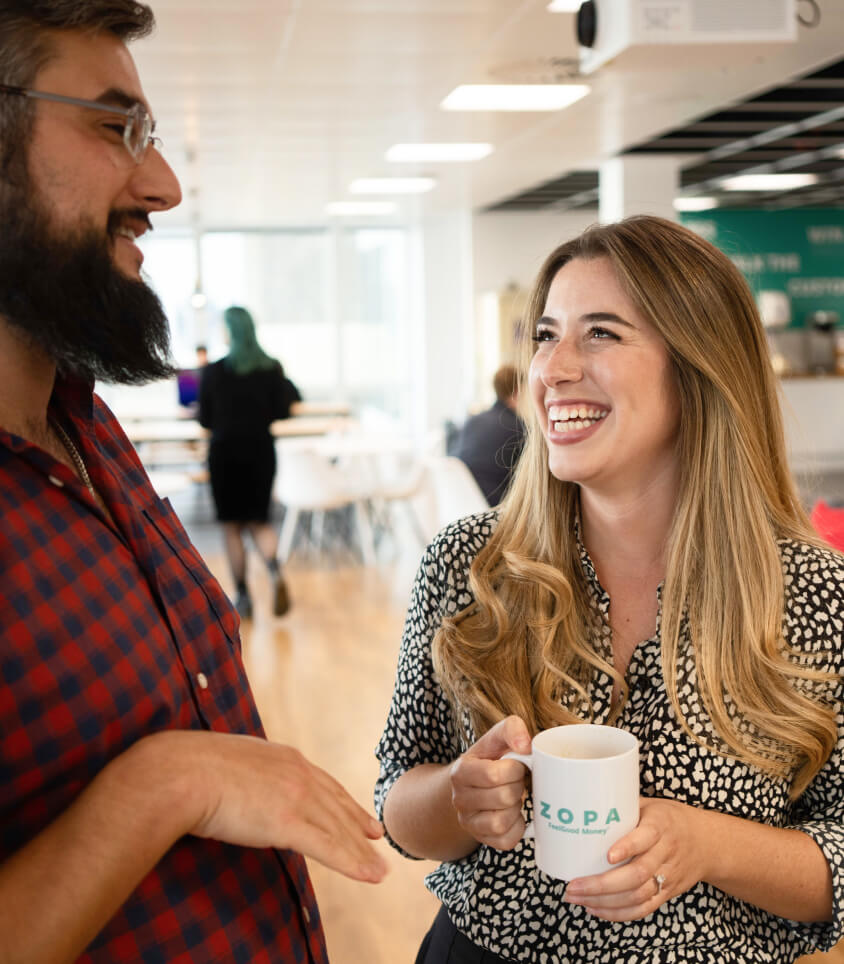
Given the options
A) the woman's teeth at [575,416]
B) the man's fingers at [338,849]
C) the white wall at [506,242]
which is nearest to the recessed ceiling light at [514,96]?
the woman's teeth at [575,416]

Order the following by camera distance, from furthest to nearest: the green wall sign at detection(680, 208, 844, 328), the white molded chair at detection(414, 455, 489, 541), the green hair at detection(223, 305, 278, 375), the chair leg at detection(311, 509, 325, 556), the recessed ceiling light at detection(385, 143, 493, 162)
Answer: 1. the green wall sign at detection(680, 208, 844, 328)
2. the chair leg at detection(311, 509, 325, 556)
3. the recessed ceiling light at detection(385, 143, 493, 162)
4. the green hair at detection(223, 305, 278, 375)
5. the white molded chair at detection(414, 455, 489, 541)

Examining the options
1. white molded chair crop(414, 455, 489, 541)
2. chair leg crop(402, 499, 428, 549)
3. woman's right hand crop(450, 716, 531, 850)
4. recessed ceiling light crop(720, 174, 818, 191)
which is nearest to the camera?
woman's right hand crop(450, 716, 531, 850)

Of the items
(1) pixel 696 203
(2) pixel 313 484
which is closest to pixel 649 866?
(2) pixel 313 484

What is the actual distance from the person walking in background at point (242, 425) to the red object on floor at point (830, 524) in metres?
3.71

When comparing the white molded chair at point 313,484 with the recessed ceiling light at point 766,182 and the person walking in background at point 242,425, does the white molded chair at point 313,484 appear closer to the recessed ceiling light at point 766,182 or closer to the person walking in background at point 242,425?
the person walking in background at point 242,425

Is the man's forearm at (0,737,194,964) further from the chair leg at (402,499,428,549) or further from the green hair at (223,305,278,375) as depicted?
the chair leg at (402,499,428,549)

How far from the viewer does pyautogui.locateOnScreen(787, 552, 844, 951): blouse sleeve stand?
1.29 m

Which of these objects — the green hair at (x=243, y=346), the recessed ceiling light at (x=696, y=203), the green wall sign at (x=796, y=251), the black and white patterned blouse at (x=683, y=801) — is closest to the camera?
the black and white patterned blouse at (x=683, y=801)

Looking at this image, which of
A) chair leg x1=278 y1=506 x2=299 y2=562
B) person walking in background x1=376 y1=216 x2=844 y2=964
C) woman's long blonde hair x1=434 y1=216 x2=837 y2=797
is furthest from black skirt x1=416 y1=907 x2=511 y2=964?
chair leg x1=278 y1=506 x2=299 y2=562

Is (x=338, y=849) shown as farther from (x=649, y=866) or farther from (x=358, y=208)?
(x=358, y=208)

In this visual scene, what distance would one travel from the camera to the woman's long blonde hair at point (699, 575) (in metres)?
1.34

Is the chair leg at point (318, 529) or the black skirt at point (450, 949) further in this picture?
A: the chair leg at point (318, 529)

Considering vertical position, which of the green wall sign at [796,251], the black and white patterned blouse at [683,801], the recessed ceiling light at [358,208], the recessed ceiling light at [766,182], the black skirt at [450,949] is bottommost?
the black skirt at [450,949]

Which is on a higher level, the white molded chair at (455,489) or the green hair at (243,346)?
the green hair at (243,346)
